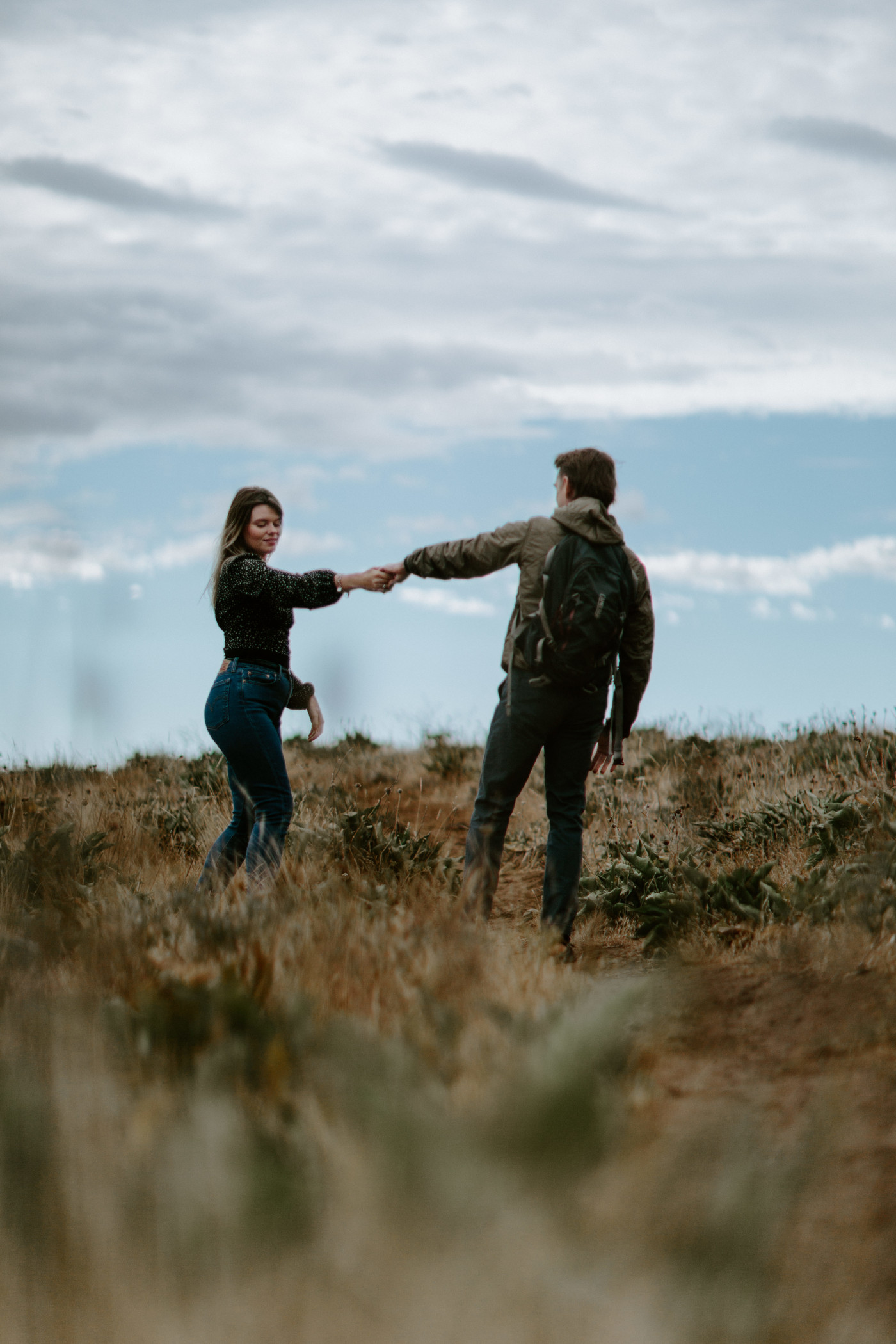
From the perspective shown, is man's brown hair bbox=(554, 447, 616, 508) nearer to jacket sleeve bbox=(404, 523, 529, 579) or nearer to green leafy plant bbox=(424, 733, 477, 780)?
jacket sleeve bbox=(404, 523, 529, 579)

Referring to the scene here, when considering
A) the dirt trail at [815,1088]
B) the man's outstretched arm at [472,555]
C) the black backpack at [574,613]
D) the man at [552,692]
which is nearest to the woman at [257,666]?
the man's outstretched arm at [472,555]

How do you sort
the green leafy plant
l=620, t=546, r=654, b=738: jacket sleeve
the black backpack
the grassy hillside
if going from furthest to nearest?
the green leafy plant, l=620, t=546, r=654, b=738: jacket sleeve, the black backpack, the grassy hillside

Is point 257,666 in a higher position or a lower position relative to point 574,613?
lower

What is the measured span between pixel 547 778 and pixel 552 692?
617 mm

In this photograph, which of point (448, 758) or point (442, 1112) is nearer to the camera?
point (442, 1112)

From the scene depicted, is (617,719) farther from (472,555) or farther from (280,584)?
(280,584)

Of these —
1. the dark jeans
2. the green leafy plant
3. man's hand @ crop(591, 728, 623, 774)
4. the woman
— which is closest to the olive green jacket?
man's hand @ crop(591, 728, 623, 774)

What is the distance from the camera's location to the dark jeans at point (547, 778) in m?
5.34

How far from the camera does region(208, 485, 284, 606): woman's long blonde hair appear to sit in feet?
18.1

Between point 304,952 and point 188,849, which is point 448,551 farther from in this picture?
point 188,849

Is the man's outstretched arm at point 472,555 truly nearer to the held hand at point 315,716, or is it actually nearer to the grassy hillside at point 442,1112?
the held hand at point 315,716

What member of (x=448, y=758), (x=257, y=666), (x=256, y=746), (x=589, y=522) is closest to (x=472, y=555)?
(x=589, y=522)

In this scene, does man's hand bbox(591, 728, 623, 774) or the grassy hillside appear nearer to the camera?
the grassy hillside

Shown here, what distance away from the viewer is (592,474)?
5398 mm
